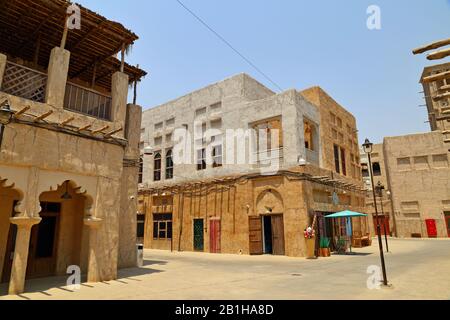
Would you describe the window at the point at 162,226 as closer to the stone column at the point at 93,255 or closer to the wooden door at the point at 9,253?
the wooden door at the point at 9,253

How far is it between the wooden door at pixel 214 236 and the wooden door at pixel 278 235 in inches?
164

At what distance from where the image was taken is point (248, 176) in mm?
20406

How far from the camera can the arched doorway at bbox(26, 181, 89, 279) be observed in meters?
11.2

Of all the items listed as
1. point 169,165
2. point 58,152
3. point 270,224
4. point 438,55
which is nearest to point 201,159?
point 169,165

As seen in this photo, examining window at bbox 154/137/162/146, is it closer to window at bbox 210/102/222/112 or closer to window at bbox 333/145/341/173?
window at bbox 210/102/222/112

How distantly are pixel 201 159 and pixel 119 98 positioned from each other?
1257 cm

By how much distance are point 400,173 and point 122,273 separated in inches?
1549

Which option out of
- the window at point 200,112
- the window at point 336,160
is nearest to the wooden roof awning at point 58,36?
the window at point 200,112

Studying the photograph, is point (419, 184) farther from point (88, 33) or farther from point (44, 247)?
point (44, 247)

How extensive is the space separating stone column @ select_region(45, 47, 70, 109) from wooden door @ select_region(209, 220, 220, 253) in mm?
14063

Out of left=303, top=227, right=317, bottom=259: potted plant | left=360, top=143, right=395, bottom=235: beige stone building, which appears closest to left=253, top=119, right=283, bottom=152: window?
left=303, top=227, right=317, bottom=259: potted plant

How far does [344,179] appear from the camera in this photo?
2475 cm

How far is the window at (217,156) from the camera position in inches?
895

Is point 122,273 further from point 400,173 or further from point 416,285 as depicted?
point 400,173
